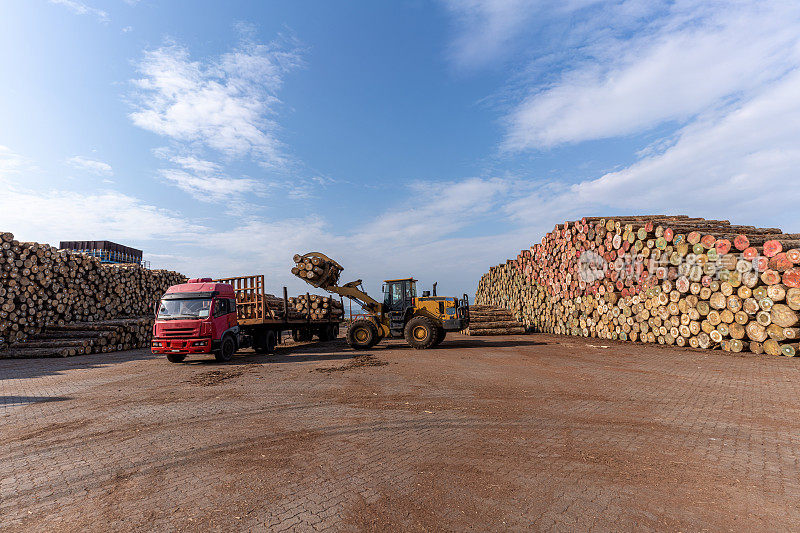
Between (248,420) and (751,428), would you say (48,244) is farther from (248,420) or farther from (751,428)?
(751,428)

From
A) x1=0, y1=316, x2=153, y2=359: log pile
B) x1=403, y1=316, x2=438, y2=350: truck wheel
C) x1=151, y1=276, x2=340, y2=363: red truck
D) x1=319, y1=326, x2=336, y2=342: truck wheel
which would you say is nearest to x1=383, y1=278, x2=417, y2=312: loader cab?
x1=403, y1=316, x2=438, y2=350: truck wheel

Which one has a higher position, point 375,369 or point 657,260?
point 657,260

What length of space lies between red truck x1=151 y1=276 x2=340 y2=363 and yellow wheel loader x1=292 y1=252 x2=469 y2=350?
156 centimetres

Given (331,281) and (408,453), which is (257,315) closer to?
(331,281)

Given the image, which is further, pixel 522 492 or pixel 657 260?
pixel 657 260

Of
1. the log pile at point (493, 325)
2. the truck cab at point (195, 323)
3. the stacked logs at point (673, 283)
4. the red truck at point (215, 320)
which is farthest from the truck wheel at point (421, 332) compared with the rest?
the stacked logs at point (673, 283)

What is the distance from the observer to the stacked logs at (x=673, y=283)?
1111cm

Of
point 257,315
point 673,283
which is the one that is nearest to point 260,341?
point 257,315

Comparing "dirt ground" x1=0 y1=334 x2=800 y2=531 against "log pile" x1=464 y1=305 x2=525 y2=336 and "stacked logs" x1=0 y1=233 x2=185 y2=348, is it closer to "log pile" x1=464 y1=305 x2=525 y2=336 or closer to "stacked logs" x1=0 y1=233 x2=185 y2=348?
"stacked logs" x1=0 y1=233 x2=185 y2=348

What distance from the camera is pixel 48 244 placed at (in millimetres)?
16422

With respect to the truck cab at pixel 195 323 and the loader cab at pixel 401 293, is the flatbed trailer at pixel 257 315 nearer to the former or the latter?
the truck cab at pixel 195 323

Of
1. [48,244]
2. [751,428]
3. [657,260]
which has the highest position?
[48,244]

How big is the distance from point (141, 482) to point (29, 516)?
0.80 meters

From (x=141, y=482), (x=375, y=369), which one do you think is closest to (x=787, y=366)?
(x=375, y=369)
